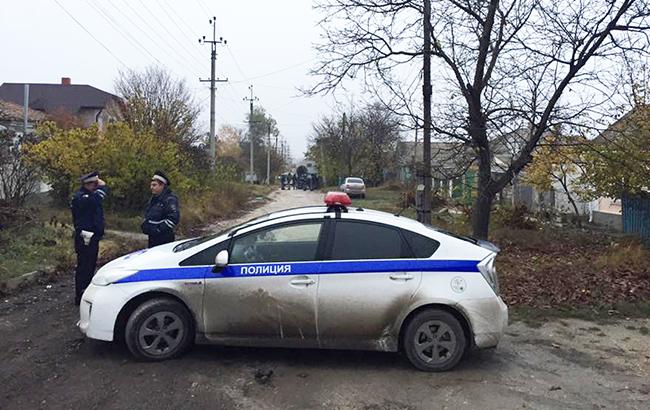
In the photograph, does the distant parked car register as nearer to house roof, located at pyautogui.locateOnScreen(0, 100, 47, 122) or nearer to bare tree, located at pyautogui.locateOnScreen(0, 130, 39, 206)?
house roof, located at pyautogui.locateOnScreen(0, 100, 47, 122)

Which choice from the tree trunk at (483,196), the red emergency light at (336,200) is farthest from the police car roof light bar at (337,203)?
the tree trunk at (483,196)

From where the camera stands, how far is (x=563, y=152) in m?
15.3

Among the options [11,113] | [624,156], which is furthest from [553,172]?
[11,113]

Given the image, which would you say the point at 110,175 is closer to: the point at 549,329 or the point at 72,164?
the point at 72,164

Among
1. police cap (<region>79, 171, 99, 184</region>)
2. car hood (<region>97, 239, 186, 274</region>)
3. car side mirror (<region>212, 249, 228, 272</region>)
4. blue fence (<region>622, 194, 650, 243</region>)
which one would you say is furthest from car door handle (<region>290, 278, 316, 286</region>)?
blue fence (<region>622, 194, 650, 243</region>)

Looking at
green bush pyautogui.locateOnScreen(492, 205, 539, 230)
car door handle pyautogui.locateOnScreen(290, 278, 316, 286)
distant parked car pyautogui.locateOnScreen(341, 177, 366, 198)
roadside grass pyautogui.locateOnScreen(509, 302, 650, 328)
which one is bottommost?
roadside grass pyautogui.locateOnScreen(509, 302, 650, 328)

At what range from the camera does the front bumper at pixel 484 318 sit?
544 centimetres

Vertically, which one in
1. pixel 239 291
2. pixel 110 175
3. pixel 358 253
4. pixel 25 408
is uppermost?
pixel 110 175

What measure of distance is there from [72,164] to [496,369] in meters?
13.0

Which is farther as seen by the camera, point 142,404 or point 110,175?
point 110,175

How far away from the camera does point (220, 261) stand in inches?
213

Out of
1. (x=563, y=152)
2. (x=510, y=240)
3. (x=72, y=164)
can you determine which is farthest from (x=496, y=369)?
(x=72, y=164)

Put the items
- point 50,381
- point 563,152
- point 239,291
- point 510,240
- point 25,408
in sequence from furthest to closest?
point 563,152
point 510,240
point 239,291
point 50,381
point 25,408

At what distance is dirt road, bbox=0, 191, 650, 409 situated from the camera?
4691 mm
